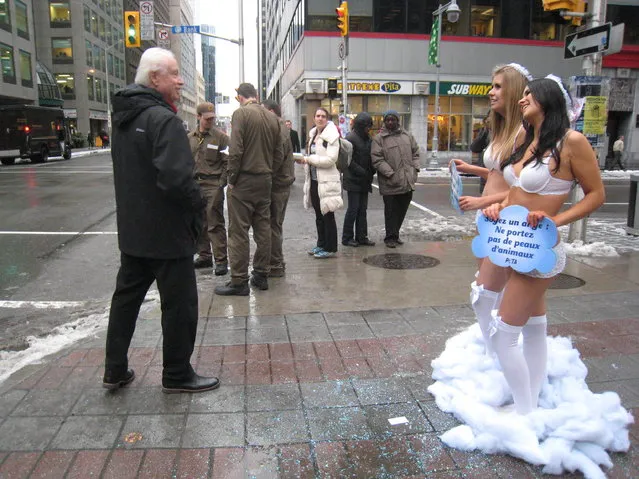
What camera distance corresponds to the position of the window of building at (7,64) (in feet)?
135

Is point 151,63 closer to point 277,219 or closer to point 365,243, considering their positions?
point 277,219

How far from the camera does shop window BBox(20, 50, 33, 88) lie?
44219mm

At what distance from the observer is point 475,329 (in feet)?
12.6

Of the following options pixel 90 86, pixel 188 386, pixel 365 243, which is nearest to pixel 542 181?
pixel 188 386

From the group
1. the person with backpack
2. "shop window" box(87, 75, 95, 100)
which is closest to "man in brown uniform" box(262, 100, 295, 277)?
the person with backpack

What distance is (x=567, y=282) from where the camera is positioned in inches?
229

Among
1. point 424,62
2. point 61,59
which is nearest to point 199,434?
point 424,62

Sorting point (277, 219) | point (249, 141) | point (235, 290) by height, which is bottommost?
point (235, 290)

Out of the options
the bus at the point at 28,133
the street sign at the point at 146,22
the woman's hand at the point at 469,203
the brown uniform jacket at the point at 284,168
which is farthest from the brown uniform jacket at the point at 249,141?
the bus at the point at 28,133

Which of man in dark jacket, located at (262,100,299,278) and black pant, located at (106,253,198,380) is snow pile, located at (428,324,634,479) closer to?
black pant, located at (106,253,198,380)

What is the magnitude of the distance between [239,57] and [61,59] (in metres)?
41.0

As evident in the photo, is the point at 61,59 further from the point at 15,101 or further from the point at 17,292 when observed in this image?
the point at 17,292

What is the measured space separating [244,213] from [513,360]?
10.6 feet

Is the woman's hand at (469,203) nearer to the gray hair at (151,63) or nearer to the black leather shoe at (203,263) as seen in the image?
the gray hair at (151,63)
